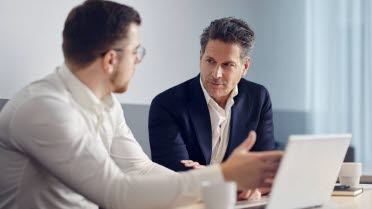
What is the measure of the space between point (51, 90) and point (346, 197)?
3.59 feet

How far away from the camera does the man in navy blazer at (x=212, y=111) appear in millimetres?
2885

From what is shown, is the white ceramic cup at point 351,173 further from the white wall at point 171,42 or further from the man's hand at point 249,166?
the white wall at point 171,42

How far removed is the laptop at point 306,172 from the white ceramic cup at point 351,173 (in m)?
0.48

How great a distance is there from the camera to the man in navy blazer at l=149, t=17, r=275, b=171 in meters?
2.88

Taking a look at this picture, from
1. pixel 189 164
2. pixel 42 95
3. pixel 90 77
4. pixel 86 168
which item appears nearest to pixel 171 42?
pixel 189 164

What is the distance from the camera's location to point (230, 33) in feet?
Answer: 9.78

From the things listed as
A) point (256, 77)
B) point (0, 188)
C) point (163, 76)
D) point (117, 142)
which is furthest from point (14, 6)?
point (256, 77)

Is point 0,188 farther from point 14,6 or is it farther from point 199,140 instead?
point 199,140

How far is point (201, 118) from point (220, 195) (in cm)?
144

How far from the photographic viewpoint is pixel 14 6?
2.60 metres

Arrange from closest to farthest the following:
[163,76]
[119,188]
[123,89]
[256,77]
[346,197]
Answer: [119,188]
[123,89]
[346,197]
[163,76]
[256,77]

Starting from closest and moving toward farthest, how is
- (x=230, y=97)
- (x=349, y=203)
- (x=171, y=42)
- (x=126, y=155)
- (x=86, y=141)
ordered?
(x=86, y=141) → (x=349, y=203) → (x=126, y=155) → (x=230, y=97) → (x=171, y=42)

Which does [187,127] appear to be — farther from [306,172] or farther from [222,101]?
[306,172]

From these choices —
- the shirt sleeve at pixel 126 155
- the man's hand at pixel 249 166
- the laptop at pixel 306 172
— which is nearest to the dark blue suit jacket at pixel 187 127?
the shirt sleeve at pixel 126 155
